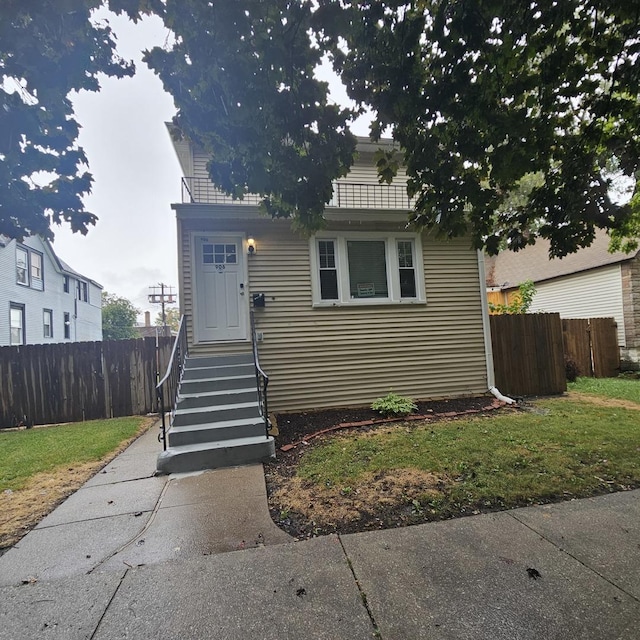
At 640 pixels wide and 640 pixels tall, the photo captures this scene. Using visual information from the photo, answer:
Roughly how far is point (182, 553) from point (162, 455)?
190 cm

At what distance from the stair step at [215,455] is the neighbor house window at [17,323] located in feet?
47.4

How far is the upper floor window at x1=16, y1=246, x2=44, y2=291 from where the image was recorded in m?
14.5

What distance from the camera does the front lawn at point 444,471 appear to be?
9.53 feet

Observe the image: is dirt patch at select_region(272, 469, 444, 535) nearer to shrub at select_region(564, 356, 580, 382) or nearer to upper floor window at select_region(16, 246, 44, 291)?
shrub at select_region(564, 356, 580, 382)

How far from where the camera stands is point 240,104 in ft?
9.78

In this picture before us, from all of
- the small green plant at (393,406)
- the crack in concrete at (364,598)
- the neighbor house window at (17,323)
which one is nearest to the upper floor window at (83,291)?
the neighbor house window at (17,323)

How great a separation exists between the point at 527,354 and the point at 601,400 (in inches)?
63.7

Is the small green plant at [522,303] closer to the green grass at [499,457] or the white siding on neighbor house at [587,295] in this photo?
the white siding on neighbor house at [587,295]

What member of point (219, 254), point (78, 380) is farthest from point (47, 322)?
point (219, 254)

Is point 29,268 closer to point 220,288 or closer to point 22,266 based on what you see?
point 22,266

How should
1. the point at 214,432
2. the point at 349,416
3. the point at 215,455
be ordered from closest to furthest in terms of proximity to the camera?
the point at 215,455 < the point at 214,432 < the point at 349,416

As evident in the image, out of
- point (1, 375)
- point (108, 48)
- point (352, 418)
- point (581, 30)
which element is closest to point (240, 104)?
point (108, 48)

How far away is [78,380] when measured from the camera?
745 centimetres

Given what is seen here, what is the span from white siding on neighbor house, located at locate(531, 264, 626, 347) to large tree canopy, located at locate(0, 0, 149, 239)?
556 inches
